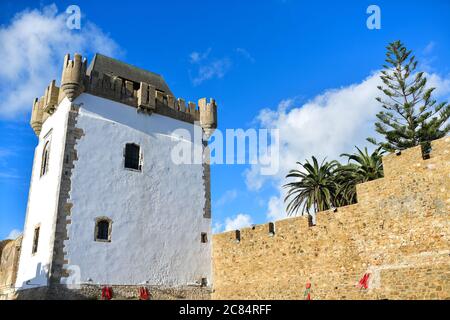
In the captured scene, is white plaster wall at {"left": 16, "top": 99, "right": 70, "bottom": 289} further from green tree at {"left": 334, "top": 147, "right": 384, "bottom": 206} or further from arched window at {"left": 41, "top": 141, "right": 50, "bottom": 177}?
green tree at {"left": 334, "top": 147, "right": 384, "bottom": 206}

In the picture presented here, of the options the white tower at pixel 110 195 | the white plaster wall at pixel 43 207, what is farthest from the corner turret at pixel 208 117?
the white plaster wall at pixel 43 207

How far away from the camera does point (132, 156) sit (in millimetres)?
17359

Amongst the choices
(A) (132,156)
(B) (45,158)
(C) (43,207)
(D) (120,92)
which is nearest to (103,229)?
(C) (43,207)

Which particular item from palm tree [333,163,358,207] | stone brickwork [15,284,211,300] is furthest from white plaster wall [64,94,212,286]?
palm tree [333,163,358,207]

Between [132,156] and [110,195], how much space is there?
6.46 ft

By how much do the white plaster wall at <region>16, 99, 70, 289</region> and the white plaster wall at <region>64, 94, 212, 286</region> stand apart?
0.65 meters

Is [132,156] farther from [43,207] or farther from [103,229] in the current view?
[43,207]

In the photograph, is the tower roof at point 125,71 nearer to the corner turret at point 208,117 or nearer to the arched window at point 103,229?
the corner turret at point 208,117

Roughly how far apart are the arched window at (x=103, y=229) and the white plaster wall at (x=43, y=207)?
4.92 ft

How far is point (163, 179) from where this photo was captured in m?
17.8

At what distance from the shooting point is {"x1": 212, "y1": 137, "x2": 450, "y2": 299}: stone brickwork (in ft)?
Result: 36.6

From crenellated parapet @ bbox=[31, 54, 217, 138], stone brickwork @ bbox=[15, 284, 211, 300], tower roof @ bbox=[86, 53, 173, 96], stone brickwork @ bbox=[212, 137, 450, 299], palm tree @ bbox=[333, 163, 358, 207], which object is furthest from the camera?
palm tree @ bbox=[333, 163, 358, 207]

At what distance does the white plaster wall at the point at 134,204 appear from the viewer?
15312 mm
